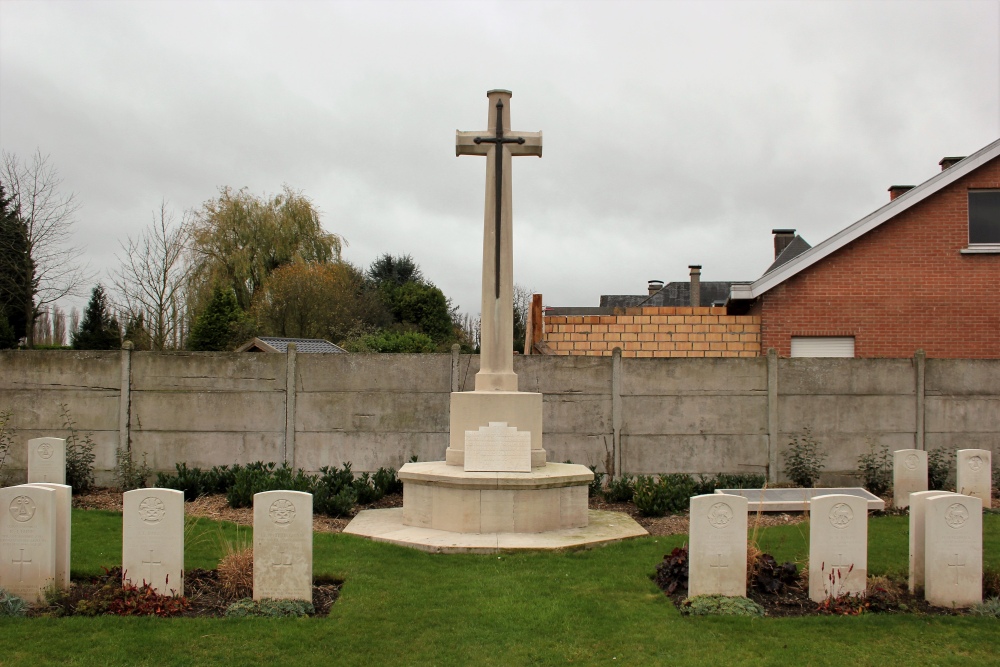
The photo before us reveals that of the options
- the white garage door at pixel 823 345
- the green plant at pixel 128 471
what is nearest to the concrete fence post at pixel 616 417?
the white garage door at pixel 823 345

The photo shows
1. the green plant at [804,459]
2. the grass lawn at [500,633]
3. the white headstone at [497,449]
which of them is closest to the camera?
the grass lawn at [500,633]

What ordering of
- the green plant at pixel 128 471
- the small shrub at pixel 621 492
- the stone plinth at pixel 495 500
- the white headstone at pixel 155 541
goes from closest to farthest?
the white headstone at pixel 155 541 < the stone plinth at pixel 495 500 < the small shrub at pixel 621 492 < the green plant at pixel 128 471

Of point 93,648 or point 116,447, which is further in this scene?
point 116,447

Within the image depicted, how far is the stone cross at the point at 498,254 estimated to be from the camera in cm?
1000

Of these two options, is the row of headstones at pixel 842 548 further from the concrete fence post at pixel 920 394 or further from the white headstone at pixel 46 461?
the white headstone at pixel 46 461

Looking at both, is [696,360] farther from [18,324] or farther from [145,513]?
[18,324]

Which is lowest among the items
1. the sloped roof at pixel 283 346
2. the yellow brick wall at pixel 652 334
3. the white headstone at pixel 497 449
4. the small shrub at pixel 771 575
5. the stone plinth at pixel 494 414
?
the small shrub at pixel 771 575

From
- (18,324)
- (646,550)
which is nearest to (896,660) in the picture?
(646,550)

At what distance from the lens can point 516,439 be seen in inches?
373

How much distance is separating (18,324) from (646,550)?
31514mm

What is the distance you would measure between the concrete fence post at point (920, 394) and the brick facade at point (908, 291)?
87.7 inches

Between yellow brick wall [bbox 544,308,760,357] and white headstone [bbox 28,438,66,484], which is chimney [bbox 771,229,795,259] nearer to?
yellow brick wall [bbox 544,308,760,357]

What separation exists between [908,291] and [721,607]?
35.2 feet

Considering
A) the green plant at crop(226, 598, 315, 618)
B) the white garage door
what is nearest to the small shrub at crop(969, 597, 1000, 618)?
the green plant at crop(226, 598, 315, 618)
